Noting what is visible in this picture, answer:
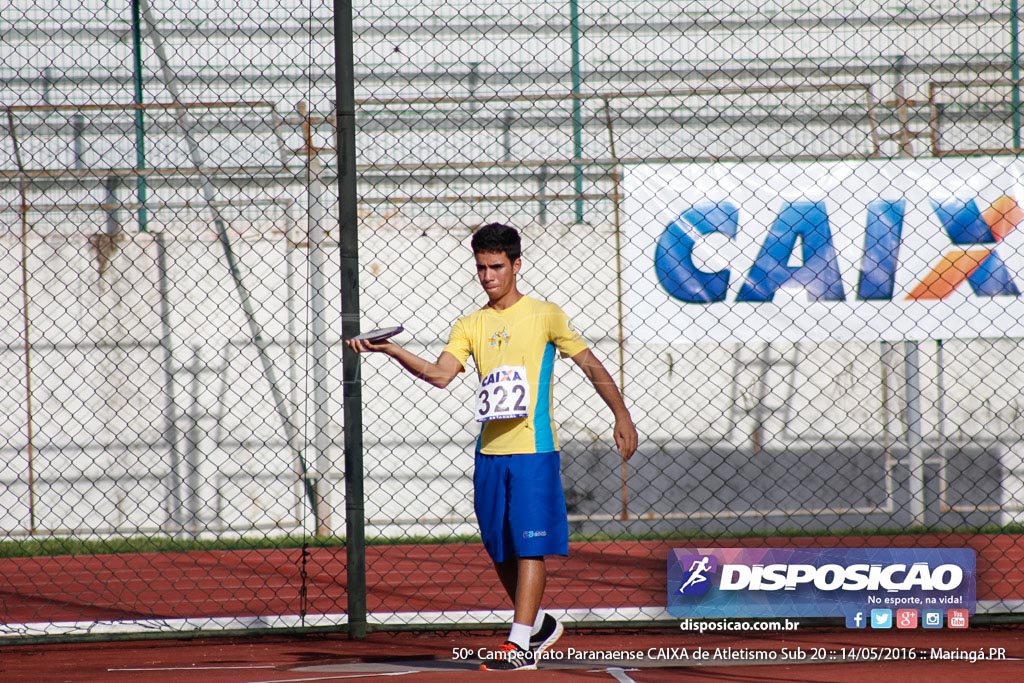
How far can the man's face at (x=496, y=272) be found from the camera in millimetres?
4148

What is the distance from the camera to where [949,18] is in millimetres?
9344

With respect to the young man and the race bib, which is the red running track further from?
the race bib

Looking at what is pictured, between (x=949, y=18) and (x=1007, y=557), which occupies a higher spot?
(x=949, y=18)

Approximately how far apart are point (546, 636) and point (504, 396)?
102 centimetres

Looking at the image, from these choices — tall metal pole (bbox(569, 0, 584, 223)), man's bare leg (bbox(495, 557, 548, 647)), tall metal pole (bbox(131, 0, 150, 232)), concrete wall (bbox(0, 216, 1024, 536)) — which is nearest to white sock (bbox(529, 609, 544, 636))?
man's bare leg (bbox(495, 557, 548, 647))

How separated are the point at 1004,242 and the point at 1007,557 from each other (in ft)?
10.0

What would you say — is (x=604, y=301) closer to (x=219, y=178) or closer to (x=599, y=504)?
(x=599, y=504)

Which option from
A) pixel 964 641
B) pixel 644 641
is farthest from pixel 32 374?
pixel 964 641

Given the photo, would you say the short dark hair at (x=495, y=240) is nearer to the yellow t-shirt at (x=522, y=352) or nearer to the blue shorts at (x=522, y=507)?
the yellow t-shirt at (x=522, y=352)

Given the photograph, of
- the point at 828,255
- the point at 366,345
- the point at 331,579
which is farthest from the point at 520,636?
the point at 331,579

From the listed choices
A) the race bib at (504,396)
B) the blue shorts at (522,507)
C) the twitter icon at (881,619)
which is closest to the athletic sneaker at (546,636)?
the blue shorts at (522,507)

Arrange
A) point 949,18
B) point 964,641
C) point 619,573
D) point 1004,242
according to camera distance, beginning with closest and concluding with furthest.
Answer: point 964,641
point 1004,242
point 619,573
point 949,18

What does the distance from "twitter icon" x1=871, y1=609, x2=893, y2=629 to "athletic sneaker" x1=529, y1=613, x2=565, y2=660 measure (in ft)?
5.46

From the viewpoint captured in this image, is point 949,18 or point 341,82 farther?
point 949,18
